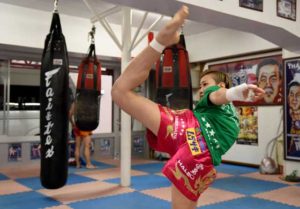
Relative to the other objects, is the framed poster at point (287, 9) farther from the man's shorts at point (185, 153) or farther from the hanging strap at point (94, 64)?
the man's shorts at point (185, 153)

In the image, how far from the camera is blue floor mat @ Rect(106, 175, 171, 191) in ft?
15.9

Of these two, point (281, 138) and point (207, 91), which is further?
point (281, 138)

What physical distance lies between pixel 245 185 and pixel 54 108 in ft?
11.4

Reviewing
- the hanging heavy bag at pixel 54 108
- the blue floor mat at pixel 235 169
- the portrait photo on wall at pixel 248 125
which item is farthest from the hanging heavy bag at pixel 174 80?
the portrait photo on wall at pixel 248 125

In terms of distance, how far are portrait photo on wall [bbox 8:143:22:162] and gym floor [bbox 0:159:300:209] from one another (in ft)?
1.54

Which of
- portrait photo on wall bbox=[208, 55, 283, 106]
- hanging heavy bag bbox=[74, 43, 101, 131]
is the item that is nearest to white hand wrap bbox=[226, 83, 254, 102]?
hanging heavy bag bbox=[74, 43, 101, 131]

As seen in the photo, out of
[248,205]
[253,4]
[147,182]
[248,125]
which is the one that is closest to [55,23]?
[253,4]

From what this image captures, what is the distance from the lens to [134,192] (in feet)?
14.6

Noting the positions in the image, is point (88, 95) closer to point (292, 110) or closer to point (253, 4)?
point (253, 4)

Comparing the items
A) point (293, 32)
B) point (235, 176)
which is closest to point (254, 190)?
point (235, 176)

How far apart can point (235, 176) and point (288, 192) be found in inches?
49.1

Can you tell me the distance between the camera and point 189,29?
721 centimetres

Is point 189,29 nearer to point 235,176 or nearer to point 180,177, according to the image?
point 235,176

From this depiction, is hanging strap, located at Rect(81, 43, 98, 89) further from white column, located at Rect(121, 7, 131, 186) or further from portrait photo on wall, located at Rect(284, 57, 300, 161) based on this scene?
portrait photo on wall, located at Rect(284, 57, 300, 161)
